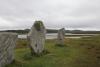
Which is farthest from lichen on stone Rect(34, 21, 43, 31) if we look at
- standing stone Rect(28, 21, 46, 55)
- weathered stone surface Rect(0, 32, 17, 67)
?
weathered stone surface Rect(0, 32, 17, 67)

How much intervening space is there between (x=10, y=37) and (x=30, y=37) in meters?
4.14

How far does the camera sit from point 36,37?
21938 millimetres

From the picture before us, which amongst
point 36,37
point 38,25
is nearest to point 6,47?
point 36,37

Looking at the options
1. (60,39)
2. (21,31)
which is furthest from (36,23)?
(21,31)

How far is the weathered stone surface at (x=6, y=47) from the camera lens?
1584cm

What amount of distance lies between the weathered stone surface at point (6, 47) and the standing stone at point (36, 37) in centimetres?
375

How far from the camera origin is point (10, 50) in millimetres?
17047

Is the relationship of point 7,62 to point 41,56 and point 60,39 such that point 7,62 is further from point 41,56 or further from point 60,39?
point 60,39

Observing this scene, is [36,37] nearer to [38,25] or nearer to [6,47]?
[38,25]

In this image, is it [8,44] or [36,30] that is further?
[36,30]

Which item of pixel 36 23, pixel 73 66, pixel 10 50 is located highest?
pixel 36 23

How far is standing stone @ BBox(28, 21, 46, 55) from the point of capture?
21.2 metres

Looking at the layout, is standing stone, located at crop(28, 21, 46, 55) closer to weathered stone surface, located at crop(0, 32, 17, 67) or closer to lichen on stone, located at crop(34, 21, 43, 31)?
lichen on stone, located at crop(34, 21, 43, 31)

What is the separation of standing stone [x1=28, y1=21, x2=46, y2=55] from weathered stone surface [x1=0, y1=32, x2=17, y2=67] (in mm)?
3748
